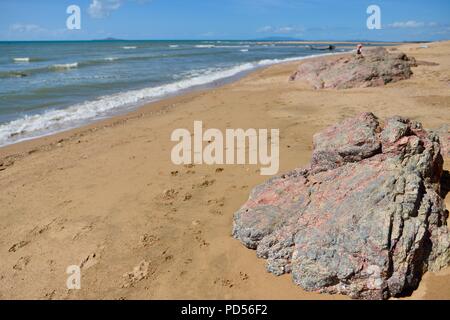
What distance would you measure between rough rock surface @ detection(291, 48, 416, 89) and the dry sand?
15.8 feet

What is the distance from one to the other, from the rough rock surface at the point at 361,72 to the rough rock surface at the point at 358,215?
39.5 ft

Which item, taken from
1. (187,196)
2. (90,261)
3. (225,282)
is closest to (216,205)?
(187,196)

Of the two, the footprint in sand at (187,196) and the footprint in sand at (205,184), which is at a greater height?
the footprint in sand at (205,184)

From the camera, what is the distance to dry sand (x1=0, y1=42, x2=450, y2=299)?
4.25 metres

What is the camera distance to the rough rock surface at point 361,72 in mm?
16297

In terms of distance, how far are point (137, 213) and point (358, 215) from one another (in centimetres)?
345

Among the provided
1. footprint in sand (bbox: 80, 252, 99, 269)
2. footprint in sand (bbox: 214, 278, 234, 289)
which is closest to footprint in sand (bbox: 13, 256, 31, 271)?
footprint in sand (bbox: 80, 252, 99, 269)

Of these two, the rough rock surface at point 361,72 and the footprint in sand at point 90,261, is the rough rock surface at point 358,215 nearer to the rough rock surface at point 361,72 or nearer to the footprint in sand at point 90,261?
the footprint in sand at point 90,261

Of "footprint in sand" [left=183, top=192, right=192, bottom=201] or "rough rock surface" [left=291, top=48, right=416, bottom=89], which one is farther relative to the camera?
"rough rock surface" [left=291, top=48, right=416, bottom=89]

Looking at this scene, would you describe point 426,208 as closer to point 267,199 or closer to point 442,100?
point 267,199

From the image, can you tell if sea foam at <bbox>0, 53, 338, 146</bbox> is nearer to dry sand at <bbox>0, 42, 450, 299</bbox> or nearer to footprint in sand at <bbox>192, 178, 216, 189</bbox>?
dry sand at <bbox>0, 42, 450, 299</bbox>

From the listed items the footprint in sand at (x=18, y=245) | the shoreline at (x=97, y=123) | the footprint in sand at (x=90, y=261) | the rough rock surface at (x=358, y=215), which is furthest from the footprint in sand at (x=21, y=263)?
the shoreline at (x=97, y=123)
